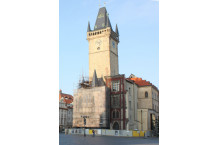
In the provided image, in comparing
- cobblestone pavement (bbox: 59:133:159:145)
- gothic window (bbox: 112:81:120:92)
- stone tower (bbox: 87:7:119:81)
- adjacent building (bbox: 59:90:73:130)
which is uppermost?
stone tower (bbox: 87:7:119:81)

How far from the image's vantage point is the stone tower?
4288 centimetres

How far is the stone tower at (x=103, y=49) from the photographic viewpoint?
4288cm

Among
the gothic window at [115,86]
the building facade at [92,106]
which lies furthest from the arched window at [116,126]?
the gothic window at [115,86]

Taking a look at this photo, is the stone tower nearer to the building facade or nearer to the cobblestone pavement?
the building facade

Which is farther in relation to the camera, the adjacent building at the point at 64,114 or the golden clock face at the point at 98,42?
the adjacent building at the point at 64,114

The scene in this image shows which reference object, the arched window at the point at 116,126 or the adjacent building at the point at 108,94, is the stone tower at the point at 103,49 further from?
the arched window at the point at 116,126

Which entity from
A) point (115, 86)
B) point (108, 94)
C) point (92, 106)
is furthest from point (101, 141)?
point (115, 86)

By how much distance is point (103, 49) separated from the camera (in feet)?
Result: 144

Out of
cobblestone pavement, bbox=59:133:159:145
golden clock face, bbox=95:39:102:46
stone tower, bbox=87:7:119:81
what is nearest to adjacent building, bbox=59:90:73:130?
stone tower, bbox=87:7:119:81

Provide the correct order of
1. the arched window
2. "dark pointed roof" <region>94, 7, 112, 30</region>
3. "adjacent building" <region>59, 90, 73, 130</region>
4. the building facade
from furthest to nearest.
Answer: "adjacent building" <region>59, 90, 73, 130</region> < "dark pointed roof" <region>94, 7, 112, 30</region> < the arched window < the building facade
